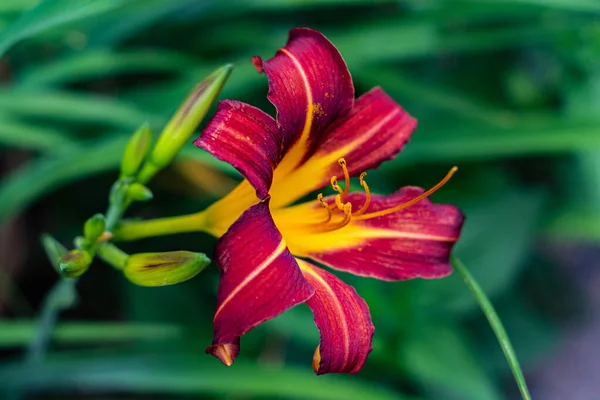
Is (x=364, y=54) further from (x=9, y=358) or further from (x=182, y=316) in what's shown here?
(x=9, y=358)

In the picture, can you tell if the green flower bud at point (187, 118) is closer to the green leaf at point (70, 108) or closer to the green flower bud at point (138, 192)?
the green flower bud at point (138, 192)

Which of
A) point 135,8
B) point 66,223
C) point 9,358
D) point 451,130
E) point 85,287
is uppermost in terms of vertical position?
point 135,8

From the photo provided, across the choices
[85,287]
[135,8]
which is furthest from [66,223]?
[135,8]

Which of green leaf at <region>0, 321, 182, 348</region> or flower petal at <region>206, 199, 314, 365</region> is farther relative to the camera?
green leaf at <region>0, 321, 182, 348</region>

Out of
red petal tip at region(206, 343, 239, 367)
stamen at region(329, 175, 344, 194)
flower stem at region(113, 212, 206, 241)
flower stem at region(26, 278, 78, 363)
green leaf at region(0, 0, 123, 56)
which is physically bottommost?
flower stem at region(26, 278, 78, 363)

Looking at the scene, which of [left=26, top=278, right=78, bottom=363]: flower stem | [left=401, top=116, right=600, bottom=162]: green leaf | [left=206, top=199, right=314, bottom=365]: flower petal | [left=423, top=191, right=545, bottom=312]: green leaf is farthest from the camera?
[left=423, top=191, right=545, bottom=312]: green leaf

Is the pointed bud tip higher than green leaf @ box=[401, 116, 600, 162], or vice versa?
the pointed bud tip

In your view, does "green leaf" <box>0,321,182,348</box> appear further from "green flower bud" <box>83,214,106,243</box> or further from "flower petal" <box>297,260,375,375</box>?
"flower petal" <box>297,260,375,375</box>

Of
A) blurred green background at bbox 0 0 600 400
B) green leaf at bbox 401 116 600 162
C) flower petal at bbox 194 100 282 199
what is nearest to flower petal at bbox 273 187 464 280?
Answer: flower petal at bbox 194 100 282 199
